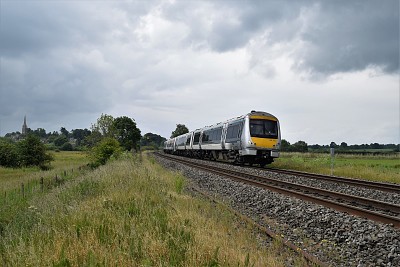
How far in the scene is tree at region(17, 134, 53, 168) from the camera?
1764 inches

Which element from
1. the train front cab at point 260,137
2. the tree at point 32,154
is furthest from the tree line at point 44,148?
the train front cab at point 260,137

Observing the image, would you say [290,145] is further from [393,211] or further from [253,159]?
[393,211]

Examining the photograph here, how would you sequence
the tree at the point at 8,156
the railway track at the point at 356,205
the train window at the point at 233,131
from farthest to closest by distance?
the tree at the point at 8,156 < the train window at the point at 233,131 < the railway track at the point at 356,205

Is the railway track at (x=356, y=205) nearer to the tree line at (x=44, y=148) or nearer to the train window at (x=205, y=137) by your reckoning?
the train window at (x=205, y=137)

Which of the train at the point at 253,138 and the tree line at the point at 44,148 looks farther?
the tree line at the point at 44,148

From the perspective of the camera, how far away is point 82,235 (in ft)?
16.1

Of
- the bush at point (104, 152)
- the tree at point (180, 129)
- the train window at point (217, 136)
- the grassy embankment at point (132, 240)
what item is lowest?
the grassy embankment at point (132, 240)

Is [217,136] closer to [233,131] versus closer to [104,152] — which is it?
[233,131]

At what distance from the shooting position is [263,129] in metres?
21.4

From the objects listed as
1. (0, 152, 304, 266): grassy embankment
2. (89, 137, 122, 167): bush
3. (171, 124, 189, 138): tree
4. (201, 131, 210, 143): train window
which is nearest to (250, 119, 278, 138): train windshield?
(201, 131, 210, 143): train window

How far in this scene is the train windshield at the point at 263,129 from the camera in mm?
21172

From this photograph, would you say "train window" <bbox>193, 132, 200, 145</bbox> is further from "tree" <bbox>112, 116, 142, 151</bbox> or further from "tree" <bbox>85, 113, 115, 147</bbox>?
"tree" <bbox>112, 116, 142, 151</bbox>

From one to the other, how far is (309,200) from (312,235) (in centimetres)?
300

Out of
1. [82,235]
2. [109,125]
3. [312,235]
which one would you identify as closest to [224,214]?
[312,235]
